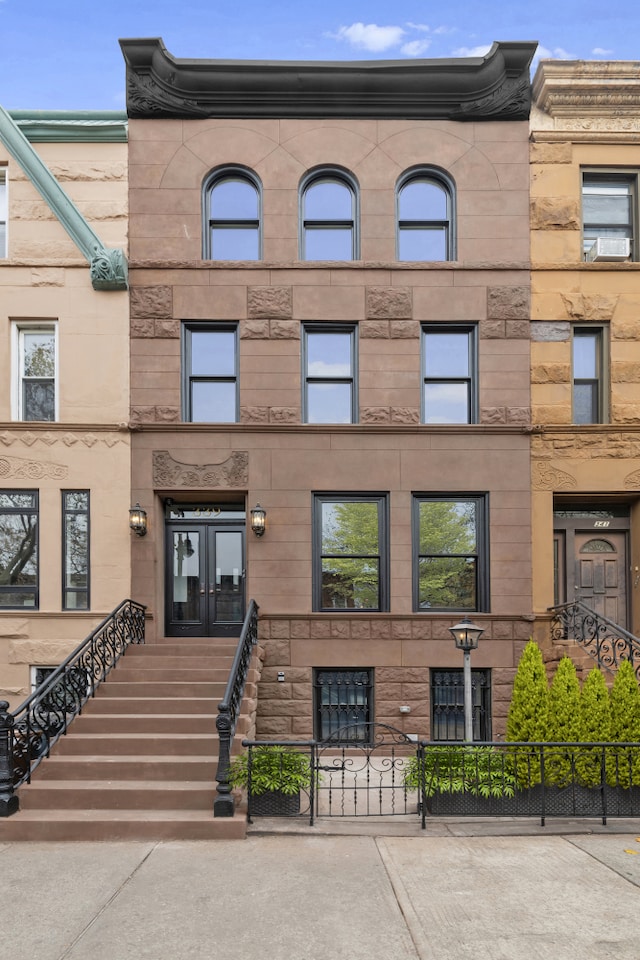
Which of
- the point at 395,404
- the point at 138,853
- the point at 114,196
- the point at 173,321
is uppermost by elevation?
the point at 114,196

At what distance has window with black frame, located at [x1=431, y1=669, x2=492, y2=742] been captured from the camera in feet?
39.1

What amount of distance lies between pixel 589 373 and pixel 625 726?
6627 mm

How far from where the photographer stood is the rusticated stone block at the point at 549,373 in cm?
1241

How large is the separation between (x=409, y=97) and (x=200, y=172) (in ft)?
13.5

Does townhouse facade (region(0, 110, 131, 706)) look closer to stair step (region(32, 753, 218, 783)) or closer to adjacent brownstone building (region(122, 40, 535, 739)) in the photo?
adjacent brownstone building (region(122, 40, 535, 739))

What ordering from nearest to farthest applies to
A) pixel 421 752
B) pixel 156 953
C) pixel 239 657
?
1. pixel 156 953
2. pixel 421 752
3. pixel 239 657

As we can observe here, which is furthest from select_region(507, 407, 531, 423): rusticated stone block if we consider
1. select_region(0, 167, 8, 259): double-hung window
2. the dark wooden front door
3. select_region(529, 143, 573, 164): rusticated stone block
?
select_region(0, 167, 8, 259): double-hung window

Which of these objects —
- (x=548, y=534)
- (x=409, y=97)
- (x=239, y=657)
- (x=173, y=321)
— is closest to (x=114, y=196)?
(x=173, y=321)

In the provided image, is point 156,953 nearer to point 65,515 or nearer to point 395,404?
point 65,515

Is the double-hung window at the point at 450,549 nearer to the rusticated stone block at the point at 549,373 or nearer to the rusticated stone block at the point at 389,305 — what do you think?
the rusticated stone block at the point at 549,373

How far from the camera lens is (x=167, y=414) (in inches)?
479

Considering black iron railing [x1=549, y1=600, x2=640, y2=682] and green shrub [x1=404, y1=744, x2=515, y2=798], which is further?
black iron railing [x1=549, y1=600, x2=640, y2=682]

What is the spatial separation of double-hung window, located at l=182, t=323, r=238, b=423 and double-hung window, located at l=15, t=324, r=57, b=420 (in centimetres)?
240

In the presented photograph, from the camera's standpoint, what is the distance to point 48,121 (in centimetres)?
1243
